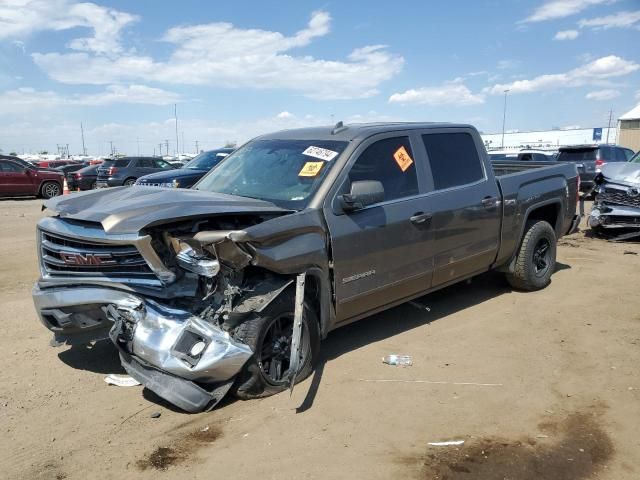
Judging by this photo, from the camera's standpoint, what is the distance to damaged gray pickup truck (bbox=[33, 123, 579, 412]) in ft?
11.9

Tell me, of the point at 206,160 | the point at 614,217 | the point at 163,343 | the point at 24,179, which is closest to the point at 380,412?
the point at 163,343

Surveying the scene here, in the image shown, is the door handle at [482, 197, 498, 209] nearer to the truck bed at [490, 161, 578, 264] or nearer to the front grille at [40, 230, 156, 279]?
the truck bed at [490, 161, 578, 264]

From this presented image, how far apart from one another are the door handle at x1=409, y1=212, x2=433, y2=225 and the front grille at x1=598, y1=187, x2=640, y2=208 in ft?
22.9

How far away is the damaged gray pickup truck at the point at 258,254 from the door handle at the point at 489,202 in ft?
0.46

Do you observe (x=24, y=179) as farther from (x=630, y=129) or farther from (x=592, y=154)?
(x=630, y=129)

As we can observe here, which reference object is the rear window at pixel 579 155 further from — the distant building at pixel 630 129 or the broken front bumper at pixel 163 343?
the distant building at pixel 630 129

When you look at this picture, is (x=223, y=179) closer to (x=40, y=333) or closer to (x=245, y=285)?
(x=245, y=285)

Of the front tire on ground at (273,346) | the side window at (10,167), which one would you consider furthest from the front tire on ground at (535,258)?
the side window at (10,167)

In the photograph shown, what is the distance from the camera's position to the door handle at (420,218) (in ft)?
15.7

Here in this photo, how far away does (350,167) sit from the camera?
448 centimetres

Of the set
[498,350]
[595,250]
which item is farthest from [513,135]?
[498,350]

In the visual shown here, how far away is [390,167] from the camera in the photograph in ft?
15.9

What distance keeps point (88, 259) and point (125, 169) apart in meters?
19.4

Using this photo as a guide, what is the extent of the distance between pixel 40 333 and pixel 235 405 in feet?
8.15
